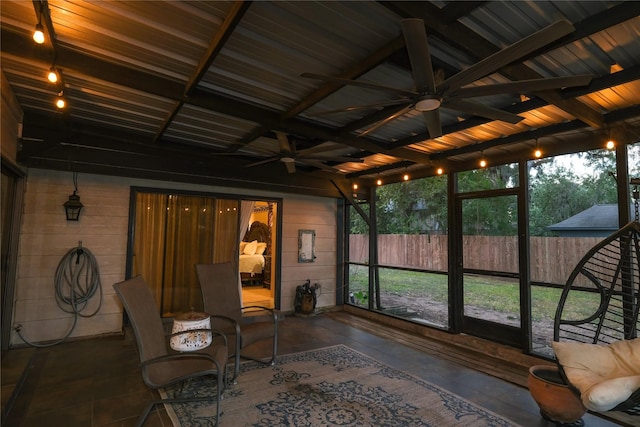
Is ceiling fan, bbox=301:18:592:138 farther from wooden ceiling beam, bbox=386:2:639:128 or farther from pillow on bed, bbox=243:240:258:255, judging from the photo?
pillow on bed, bbox=243:240:258:255

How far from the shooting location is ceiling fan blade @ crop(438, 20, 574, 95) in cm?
151

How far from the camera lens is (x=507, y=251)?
4.46 m

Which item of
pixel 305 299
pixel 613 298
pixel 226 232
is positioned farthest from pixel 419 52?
pixel 305 299

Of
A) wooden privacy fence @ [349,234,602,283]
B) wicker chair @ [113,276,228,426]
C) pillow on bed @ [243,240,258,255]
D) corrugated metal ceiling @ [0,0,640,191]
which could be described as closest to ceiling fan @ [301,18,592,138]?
corrugated metal ceiling @ [0,0,640,191]

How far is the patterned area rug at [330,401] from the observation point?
8.79 feet

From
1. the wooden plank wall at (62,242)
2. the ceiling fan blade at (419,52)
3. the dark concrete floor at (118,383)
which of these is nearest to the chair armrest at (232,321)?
the dark concrete floor at (118,383)

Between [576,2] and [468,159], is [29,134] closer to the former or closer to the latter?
[576,2]

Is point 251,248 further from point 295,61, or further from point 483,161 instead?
point 295,61

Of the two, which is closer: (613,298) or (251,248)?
(613,298)

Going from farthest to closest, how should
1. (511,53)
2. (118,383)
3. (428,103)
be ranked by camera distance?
(118,383)
(428,103)
(511,53)

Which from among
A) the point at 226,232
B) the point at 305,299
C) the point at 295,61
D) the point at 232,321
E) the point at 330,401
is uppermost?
the point at 295,61

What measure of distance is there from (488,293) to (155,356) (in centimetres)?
431

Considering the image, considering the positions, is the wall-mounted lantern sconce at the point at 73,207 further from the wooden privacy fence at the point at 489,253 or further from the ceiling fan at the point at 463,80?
the wooden privacy fence at the point at 489,253

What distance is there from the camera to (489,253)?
15.3 feet
